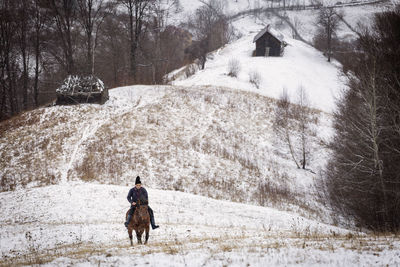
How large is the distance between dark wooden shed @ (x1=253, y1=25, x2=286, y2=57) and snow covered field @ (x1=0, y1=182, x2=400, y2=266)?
4632 centimetres

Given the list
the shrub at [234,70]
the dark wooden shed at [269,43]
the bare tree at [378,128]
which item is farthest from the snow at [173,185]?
the dark wooden shed at [269,43]

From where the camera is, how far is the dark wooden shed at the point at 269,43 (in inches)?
2108

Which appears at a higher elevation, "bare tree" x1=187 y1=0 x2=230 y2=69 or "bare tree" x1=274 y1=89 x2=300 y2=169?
"bare tree" x1=187 y1=0 x2=230 y2=69

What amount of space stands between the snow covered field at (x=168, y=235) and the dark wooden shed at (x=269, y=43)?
46324 mm

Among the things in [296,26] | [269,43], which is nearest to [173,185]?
[269,43]

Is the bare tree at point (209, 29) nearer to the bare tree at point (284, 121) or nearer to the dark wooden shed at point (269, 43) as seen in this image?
the dark wooden shed at point (269, 43)

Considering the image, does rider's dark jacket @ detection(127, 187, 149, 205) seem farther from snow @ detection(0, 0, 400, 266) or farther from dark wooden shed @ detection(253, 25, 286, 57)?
dark wooden shed @ detection(253, 25, 286, 57)

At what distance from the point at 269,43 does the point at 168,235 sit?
52.9m

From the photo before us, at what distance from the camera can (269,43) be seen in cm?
5384

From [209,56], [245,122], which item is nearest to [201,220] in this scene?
[245,122]

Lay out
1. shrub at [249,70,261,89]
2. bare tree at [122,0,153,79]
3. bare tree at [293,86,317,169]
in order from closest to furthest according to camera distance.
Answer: bare tree at [293,86,317,169], bare tree at [122,0,153,79], shrub at [249,70,261,89]

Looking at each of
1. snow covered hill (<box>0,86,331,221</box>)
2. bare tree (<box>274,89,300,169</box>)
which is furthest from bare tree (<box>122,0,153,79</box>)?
bare tree (<box>274,89,300,169</box>)

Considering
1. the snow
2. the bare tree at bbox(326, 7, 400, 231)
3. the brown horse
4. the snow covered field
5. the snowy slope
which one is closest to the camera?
the snow covered field

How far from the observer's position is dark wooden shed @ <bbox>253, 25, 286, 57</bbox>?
176 feet
